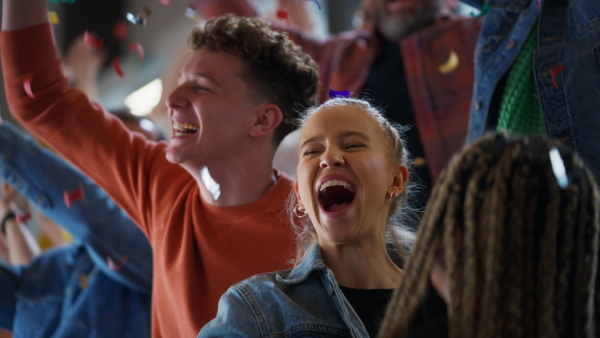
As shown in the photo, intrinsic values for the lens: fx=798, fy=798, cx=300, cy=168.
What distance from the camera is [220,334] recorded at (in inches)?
46.6

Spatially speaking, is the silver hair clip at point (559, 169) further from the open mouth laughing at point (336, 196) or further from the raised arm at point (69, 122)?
the raised arm at point (69, 122)

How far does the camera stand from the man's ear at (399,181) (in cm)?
147

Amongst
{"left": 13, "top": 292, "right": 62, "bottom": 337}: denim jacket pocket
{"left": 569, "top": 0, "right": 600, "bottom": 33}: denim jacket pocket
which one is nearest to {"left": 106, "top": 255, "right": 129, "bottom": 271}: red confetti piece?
{"left": 13, "top": 292, "right": 62, "bottom": 337}: denim jacket pocket

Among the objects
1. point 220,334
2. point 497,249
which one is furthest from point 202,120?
point 497,249

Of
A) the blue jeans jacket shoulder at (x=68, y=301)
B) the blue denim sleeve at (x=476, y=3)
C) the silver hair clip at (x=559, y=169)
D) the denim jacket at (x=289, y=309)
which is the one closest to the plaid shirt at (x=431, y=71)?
the blue denim sleeve at (x=476, y=3)

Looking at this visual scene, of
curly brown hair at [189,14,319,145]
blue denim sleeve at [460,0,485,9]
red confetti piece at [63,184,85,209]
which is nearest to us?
curly brown hair at [189,14,319,145]

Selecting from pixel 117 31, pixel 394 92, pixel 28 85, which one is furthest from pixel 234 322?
pixel 117 31

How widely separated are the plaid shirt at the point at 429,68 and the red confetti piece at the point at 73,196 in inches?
29.0

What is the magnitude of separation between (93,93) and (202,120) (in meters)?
1.56

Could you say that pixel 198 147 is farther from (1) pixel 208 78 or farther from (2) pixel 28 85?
(2) pixel 28 85

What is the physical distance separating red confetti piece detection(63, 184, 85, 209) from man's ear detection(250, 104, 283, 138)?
603mm

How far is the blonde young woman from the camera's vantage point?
4.01 ft

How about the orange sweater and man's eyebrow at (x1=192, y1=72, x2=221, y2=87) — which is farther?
man's eyebrow at (x1=192, y1=72, x2=221, y2=87)

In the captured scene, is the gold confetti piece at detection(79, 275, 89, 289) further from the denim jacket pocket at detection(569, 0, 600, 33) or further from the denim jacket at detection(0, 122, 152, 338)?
the denim jacket pocket at detection(569, 0, 600, 33)
